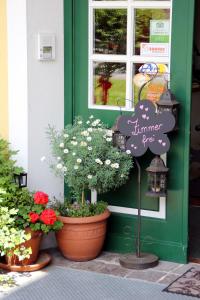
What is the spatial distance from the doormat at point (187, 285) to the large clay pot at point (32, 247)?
3.14 feet

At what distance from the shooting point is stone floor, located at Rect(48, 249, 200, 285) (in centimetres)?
460

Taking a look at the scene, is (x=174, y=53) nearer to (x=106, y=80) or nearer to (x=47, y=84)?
(x=106, y=80)

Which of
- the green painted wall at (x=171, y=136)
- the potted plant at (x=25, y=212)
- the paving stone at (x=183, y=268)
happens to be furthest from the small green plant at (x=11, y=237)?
the paving stone at (x=183, y=268)

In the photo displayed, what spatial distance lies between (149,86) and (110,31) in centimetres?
51

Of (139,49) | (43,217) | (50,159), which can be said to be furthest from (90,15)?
(43,217)

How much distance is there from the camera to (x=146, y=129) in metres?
4.62

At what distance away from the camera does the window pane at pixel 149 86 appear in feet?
15.8

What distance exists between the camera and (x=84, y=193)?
5062 mm

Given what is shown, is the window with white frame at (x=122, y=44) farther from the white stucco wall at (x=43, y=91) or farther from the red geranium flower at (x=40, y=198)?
the red geranium flower at (x=40, y=198)

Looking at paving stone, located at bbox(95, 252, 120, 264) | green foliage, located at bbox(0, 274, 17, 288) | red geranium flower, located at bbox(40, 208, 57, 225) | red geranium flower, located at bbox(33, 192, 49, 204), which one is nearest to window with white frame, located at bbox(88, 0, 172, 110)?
red geranium flower, located at bbox(33, 192, 49, 204)

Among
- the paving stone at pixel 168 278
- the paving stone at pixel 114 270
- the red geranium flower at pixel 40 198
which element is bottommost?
the paving stone at pixel 168 278

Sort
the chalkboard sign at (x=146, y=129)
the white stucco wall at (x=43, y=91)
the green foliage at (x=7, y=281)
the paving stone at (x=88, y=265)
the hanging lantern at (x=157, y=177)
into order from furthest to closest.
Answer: the white stucco wall at (x=43, y=91), the paving stone at (x=88, y=265), the hanging lantern at (x=157, y=177), the chalkboard sign at (x=146, y=129), the green foliage at (x=7, y=281)

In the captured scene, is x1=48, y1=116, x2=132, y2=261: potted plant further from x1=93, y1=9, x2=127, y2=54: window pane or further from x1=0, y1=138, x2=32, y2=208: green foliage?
x1=93, y1=9, x2=127, y2=54: window pane

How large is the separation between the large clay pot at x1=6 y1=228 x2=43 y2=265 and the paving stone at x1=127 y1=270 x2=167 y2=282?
2.21ft
